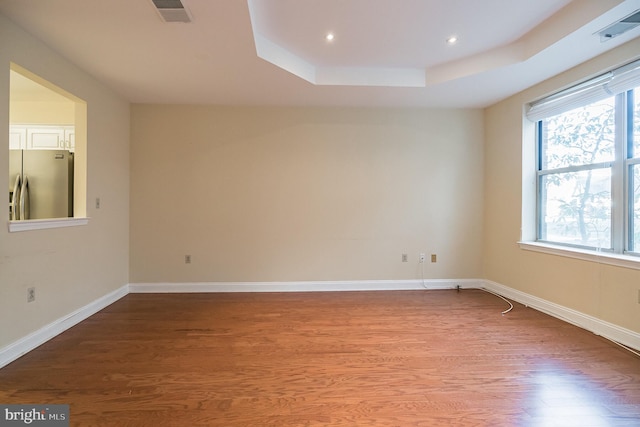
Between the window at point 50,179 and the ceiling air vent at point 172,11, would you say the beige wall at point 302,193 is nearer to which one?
the window at point 50,179

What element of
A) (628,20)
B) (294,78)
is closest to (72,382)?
(294,78)

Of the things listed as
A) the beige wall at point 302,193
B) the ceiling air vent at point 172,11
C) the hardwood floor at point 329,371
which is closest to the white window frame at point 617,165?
the hardwood floor at point 329,371

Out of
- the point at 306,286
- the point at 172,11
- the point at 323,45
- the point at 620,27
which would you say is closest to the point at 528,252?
the point at 620,27

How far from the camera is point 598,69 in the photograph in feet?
8.64

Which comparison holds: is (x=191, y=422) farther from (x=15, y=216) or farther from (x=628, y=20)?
(x=628, y=20)

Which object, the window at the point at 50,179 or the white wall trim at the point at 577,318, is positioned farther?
the window at the point at 50,179

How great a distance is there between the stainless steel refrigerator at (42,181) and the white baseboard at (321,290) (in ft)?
3.52

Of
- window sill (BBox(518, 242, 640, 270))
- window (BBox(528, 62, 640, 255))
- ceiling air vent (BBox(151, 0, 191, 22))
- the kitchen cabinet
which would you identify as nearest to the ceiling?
ceiling air vent (BBox(151, 0, 191, 22))

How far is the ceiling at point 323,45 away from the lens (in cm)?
212

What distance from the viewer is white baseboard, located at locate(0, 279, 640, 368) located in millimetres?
2352

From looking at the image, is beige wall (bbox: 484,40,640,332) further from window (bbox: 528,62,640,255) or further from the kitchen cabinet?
the kitchen cabinet

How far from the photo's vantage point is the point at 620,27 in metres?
2.19

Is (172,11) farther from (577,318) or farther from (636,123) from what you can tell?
(577,318)

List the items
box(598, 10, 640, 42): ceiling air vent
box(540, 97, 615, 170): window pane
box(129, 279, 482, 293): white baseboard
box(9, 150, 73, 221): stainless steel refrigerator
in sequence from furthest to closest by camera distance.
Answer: box(129, 279, 482, 293): white baseboard
box(9, 150, 73, 221): stainless steel refrigerator
box(540, 97, 615, 170): window pane
box(598, 10, 640, 42): ceiling air vent
